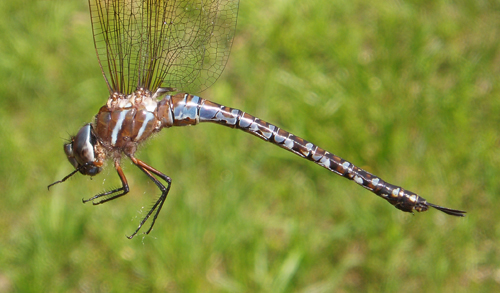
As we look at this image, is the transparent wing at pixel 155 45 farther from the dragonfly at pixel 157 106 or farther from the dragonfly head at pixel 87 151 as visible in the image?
the dragonfly head at pixel 87 151

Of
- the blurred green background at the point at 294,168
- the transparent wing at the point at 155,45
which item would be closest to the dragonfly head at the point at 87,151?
the transparent wing at the point at 155,45

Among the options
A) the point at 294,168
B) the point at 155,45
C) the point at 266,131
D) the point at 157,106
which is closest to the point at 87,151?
the point at 157,106

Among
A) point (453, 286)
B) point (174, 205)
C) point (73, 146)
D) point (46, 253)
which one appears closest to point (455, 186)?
point (453, 286)

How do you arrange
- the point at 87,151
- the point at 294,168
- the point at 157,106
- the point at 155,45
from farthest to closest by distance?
the point at 294,168, the point at 155,45, the point at 157,106, the point at 87,151

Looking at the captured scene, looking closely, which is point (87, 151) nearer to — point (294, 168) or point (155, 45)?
point (155, 45)

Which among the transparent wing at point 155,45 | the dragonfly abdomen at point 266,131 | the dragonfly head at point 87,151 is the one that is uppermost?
the transparent wing at point 155,45

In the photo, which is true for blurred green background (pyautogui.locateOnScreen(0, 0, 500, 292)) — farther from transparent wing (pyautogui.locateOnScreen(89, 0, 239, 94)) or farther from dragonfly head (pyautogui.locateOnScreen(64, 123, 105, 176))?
dragonfly head (pyautogui.locateOnScreen(64, 123, 105, 176))
